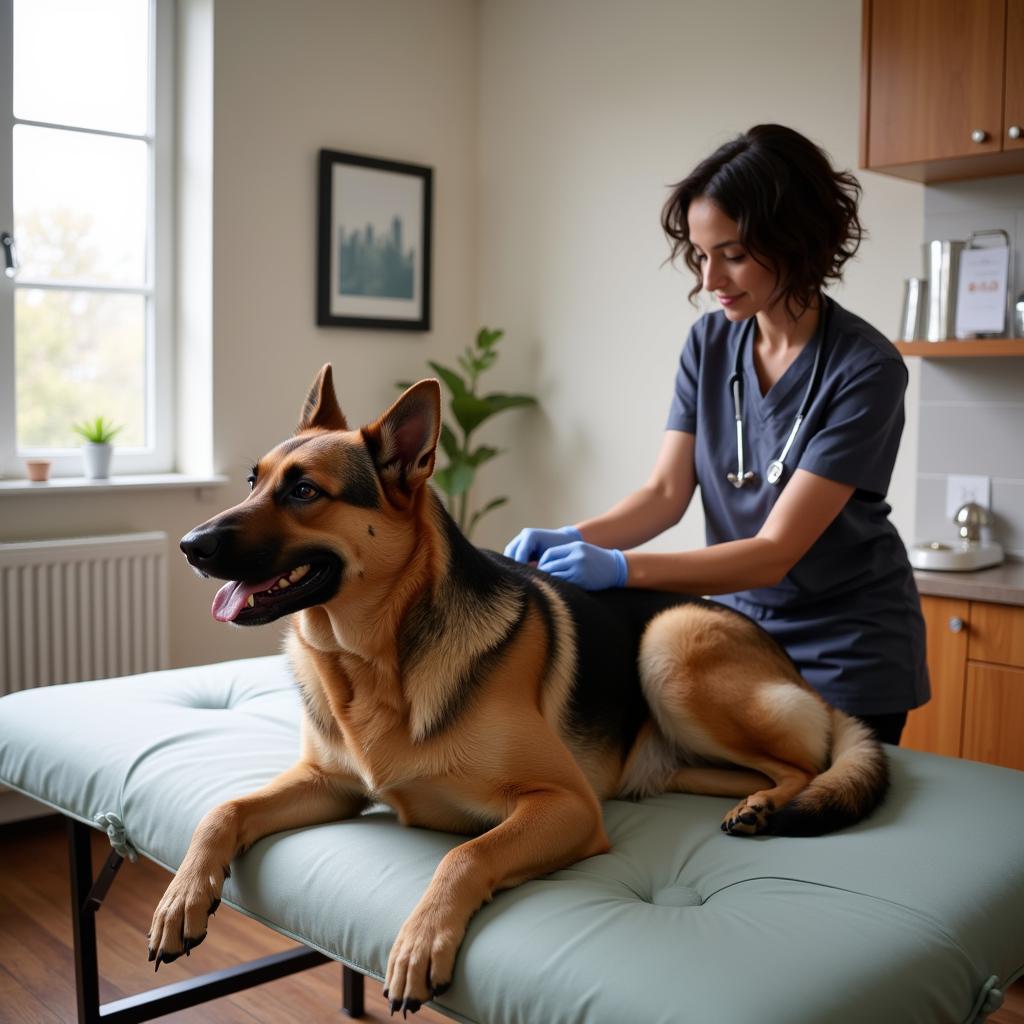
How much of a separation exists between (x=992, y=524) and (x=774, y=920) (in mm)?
2247

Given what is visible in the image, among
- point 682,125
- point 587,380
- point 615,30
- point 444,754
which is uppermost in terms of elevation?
point 615,30

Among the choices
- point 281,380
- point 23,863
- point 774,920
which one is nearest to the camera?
point 774,920

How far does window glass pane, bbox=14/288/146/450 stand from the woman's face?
7.61 feet

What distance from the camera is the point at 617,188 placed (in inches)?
156

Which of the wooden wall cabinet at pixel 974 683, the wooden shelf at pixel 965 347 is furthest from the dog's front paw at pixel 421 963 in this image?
the wooden shelf at pixel 965 347

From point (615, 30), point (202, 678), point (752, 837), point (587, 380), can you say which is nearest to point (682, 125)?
point (615, 30)

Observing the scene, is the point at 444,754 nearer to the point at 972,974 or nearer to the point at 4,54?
the point at 972,974

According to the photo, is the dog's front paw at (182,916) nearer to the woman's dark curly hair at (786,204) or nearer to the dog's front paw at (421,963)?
the dog's front paw at (421,963)

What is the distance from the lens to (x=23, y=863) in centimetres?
309

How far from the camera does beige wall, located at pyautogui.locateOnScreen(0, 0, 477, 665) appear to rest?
144 inches

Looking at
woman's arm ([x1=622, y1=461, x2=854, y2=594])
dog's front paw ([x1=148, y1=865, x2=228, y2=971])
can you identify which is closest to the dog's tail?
woman's arm ([x1=622, y1=461, x2=854, y2=594])

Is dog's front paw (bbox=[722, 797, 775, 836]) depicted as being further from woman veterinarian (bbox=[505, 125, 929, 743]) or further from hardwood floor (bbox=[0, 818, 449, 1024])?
hardwood floor (bbox=[0, 818, 449, 1024])

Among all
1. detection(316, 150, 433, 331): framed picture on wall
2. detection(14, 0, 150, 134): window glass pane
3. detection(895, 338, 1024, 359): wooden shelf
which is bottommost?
detection(895, 338, 1024, 359): wooden shelf

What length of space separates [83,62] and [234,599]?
290 cm
